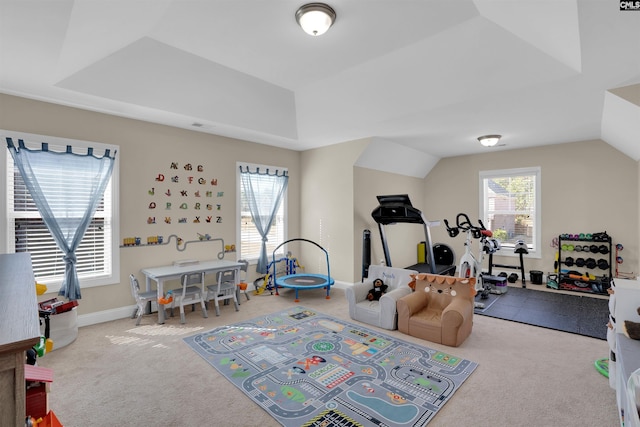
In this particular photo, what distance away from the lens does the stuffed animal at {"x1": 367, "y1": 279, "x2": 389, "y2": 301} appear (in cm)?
444

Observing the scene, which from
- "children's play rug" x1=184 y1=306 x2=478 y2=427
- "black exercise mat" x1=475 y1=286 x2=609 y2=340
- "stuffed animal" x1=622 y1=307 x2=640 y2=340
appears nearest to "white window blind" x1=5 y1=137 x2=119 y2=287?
"children's play rug" x1=184 y1=306 x2=478 y2=427

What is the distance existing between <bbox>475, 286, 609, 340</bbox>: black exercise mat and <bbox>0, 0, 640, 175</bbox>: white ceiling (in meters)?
2.39

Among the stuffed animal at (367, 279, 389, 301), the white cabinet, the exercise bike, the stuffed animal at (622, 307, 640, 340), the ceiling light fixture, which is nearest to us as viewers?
the white cabinet

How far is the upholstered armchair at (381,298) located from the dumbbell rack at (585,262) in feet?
11.3

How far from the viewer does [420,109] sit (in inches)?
165

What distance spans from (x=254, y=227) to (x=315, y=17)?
4020 millimetres

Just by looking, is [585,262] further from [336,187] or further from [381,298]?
[336,187]

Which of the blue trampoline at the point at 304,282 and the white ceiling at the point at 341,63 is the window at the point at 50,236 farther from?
the blue trampoline at the point at 304,282

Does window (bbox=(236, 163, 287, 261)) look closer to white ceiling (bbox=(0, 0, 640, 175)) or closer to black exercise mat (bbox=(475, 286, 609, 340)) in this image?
white ceiling (bbox=(0, 0, 640, 175))

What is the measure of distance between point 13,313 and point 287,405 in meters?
2.01

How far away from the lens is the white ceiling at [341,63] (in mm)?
2596

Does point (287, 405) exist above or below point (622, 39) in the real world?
below

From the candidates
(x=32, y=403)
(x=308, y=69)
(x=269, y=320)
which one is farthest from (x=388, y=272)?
(x=32, y=403)

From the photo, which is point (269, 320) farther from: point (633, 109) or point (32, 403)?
point (633, 109)
